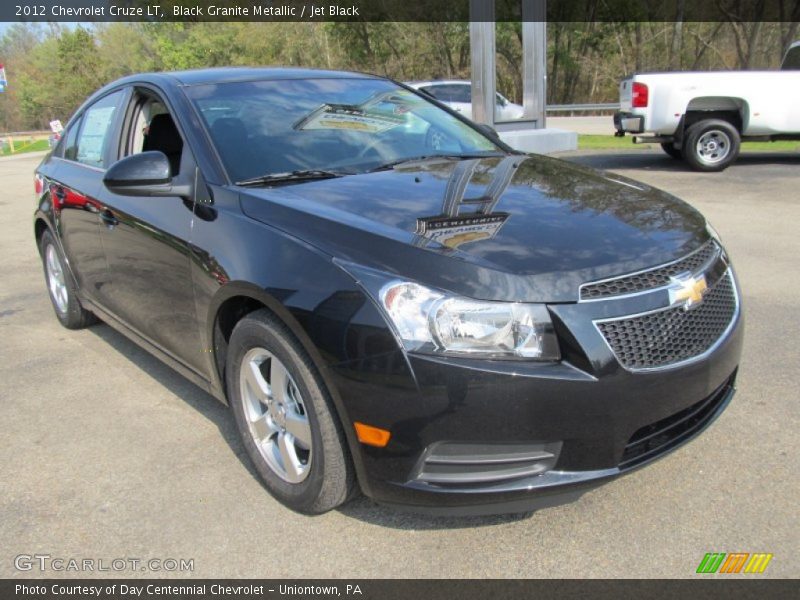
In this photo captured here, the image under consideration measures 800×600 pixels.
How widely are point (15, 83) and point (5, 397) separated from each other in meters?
86.7

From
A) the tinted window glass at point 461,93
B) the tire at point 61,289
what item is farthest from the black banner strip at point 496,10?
the tire at point 61,289

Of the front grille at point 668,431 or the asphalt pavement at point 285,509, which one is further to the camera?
the asphalt pavement at point 285,509

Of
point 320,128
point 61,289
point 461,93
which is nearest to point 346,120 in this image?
point 320,128

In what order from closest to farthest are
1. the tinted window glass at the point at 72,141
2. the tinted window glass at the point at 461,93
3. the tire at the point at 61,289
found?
the tinted window glass at the point at 72,141
the tire at the point at 61,289
the tinted window glass at the point at 461,93

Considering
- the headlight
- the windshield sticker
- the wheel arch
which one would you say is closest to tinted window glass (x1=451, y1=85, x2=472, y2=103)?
the windshield sticker

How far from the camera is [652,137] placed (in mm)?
12203

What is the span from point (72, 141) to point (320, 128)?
2.29 m

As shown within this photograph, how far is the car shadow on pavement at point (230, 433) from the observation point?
8.92ft

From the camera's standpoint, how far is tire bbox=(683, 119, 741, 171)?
1146 centimetres

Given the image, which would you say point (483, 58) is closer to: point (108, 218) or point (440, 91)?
point (440, 91)

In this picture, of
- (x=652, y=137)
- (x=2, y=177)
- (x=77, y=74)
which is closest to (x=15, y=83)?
(x=77, y=74)

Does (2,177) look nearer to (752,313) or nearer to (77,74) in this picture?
(752,313)

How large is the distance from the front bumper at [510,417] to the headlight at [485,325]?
0.05 metres
